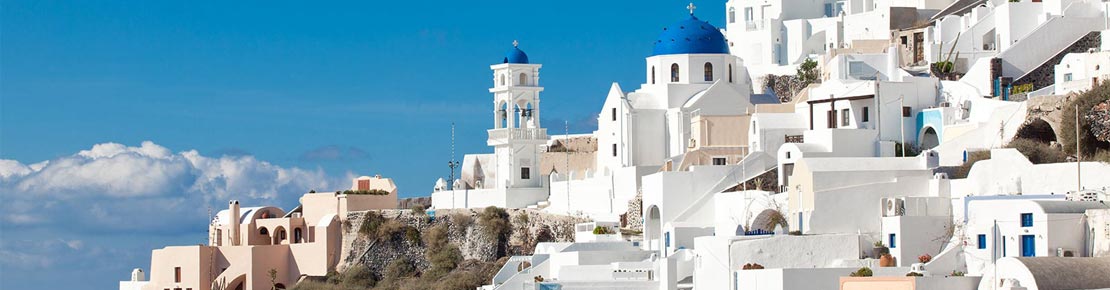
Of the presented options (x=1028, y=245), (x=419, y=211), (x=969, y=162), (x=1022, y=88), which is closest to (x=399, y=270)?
(x=419, y=211)

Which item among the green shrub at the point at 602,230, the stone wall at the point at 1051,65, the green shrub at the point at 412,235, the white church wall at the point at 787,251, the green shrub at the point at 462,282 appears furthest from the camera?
the green shrub at the point at 412,235

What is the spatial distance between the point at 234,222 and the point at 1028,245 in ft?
110

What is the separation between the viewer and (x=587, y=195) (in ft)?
188

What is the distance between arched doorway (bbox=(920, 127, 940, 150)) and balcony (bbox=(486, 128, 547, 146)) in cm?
1376

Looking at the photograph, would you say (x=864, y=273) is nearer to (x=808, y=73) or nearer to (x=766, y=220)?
(x=766, y=220)

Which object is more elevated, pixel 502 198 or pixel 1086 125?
pixel 1086 125

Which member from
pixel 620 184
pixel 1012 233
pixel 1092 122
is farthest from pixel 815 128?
pixel 1012 233

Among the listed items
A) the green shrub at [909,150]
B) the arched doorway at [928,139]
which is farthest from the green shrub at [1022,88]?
the green shrub at [909,150]

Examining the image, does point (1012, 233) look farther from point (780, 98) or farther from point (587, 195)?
point (780, 98)

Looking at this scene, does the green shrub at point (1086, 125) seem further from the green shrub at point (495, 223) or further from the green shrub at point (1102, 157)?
the green shrub at point (495, 223)

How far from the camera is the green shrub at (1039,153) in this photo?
46000mm

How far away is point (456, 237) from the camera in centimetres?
6047

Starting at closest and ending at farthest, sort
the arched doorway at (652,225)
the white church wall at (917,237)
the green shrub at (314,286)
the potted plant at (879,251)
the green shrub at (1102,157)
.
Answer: the white church wall at (917,237)
the green shrub at (1102,157)
the potted plant at (879,251)
the arched doorway at (652,225)
the green shrub at (314,286)

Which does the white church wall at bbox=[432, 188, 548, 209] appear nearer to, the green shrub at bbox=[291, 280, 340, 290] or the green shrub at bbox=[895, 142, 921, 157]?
the green shrub at bbox=[291, 280, 340, 290]
